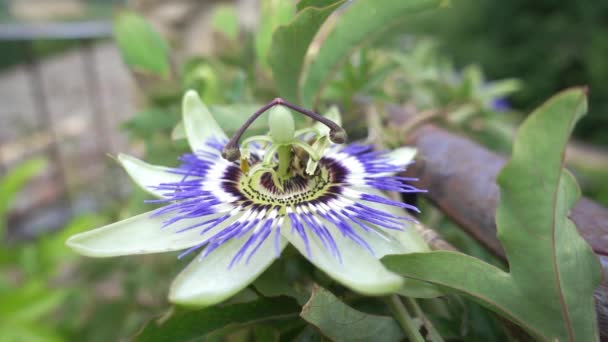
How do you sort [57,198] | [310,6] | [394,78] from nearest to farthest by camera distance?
[310,6] → [394,78] → [57,198]

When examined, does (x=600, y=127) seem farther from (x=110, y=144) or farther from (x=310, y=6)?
(x=310, y=6)

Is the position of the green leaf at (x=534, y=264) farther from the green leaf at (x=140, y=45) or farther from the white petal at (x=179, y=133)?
the green leaf at (x=140, y=45)

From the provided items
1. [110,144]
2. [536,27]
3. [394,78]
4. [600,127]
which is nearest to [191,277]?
[394,78]

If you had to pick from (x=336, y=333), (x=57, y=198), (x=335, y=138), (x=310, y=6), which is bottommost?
(x=57, y=198)

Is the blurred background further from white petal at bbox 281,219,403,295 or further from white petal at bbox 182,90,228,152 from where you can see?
white petal at bbox 281,219,403,295

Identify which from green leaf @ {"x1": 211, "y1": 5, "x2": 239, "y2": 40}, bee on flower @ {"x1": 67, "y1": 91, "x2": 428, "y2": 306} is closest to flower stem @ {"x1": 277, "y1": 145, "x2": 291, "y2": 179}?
bee on flower @ {"x1": 67, "y1": 91, "x2": 428, "y2": 306}

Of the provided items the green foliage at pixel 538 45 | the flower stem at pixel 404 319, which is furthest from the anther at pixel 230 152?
the green foliage at pixel 538 45
